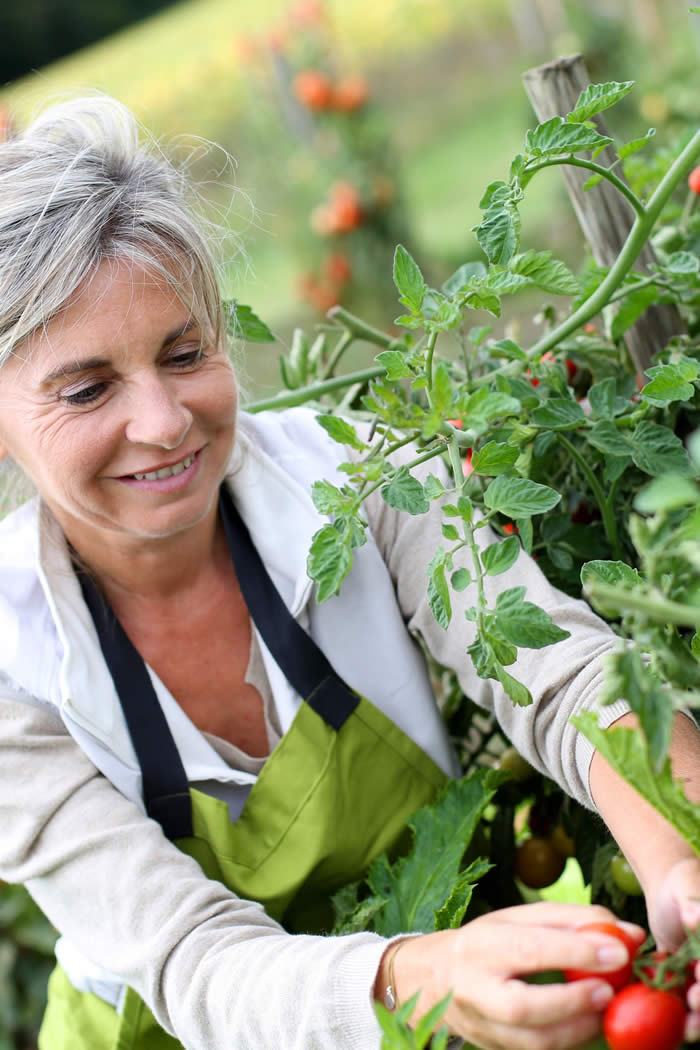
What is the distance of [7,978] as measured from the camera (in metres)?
2.16

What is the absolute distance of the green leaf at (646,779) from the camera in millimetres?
611

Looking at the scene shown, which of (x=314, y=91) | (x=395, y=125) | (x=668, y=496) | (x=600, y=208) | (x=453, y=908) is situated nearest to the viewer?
(x=668, y=496)

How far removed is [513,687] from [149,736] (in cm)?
50

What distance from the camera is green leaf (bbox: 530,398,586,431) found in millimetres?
933

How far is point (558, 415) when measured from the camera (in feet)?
3.09

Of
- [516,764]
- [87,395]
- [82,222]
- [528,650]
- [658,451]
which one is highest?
[82,222]

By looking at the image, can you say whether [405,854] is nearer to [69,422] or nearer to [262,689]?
[262,689]

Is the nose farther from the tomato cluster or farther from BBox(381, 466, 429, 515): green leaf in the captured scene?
the tomato cluster

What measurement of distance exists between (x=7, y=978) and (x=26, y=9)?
16623 millimetres

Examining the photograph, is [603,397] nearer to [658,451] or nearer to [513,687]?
[658,451]

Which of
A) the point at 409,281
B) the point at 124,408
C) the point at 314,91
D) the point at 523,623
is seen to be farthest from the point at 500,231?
the point at 314,91

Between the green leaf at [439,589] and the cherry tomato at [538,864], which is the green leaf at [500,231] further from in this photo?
the cherry tomato at [538,864]

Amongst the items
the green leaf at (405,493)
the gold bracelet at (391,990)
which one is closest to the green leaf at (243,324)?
the green leaf at (405,493)

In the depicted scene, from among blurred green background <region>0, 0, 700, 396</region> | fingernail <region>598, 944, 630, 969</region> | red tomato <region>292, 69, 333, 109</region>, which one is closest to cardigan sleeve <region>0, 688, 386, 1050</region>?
fingernail <region>598, 944, 630, 969</region>
